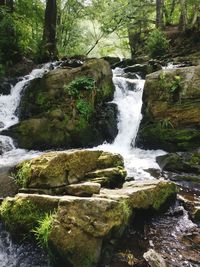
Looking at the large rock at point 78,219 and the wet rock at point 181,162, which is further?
the wet rock at point 181,162

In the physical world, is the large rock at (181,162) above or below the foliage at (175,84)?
below

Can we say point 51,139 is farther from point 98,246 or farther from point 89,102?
point 98,246

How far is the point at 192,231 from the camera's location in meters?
5.55

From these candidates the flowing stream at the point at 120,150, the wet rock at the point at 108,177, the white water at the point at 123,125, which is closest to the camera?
the flowing stream at the point at 120,150

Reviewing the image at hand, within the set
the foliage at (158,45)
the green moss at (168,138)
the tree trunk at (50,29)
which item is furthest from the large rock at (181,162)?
the tree trunk at (50,29)

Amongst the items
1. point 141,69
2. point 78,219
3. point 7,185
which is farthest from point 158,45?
point 78,219

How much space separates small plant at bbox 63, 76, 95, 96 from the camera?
40.0ft

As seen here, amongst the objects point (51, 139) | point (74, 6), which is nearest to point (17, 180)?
point (51, 139)

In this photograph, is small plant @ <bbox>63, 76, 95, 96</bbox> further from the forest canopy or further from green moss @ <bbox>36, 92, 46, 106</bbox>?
the forest canopy

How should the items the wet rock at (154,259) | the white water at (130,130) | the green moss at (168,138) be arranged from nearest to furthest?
the wet rock at (154,259) < the white water at (130,130) < the green moss at (168,138)

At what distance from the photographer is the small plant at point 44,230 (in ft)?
15.5

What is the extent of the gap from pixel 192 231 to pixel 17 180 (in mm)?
3561

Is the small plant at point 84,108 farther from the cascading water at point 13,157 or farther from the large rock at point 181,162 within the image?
the large rock at point 181,162

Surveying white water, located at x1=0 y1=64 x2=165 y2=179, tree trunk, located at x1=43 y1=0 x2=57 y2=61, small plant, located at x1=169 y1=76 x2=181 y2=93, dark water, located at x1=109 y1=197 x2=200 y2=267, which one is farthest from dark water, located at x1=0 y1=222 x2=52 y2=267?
tree trunk, located at x1=43 y1=0 x2=57 y2=61
